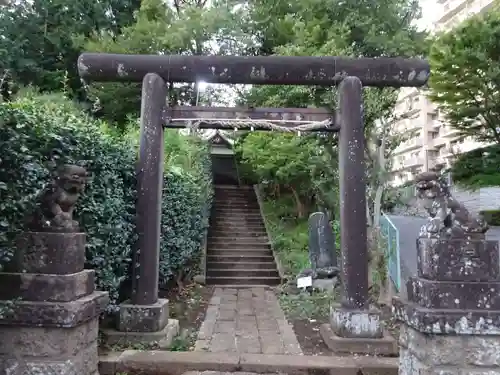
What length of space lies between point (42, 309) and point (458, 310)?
311cm

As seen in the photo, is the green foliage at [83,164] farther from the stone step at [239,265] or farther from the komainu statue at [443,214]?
the stone step at [239,265]

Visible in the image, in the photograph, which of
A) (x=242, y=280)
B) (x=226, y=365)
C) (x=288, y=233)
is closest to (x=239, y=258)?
(x=242, y=280)

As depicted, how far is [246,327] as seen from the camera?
21.5ft

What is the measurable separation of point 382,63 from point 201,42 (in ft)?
34.4

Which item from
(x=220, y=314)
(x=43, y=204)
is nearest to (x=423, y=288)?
(x=43, y=204)

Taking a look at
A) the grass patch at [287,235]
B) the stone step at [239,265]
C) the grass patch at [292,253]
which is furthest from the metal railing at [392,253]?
the stone step at [239,265]

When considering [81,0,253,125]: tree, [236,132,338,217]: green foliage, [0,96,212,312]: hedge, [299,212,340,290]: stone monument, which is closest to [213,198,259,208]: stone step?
[236,132,338,217]: green foliage

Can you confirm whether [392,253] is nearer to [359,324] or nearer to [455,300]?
[359,324]

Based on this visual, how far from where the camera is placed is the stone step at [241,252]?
12.6 m

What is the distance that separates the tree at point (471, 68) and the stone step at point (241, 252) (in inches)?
453

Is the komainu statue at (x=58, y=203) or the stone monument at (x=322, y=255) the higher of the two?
the komainu statue at (x=58, y=203)

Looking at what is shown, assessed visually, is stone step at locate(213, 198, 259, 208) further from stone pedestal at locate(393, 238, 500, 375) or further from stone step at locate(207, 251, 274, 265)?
stone pedestal at locate(393, 238, 500, 375)

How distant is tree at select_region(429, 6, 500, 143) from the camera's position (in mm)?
17062

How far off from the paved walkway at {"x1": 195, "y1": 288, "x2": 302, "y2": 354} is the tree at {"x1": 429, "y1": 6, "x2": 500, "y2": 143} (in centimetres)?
1374
